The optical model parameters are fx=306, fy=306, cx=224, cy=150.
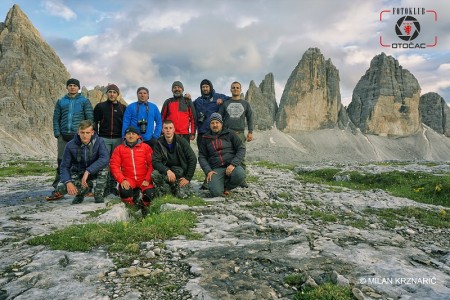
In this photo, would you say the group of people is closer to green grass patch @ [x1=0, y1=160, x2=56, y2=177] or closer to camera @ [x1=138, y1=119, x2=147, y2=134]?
camera @ [x1=138, y1=119, x2=147, y2=134]

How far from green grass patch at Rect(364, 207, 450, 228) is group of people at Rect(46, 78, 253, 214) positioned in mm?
5636

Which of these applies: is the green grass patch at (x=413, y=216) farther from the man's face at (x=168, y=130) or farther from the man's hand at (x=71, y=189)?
the man's hand at (x=71, y=189)

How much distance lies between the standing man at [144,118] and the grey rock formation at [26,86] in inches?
4253

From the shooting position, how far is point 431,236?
901 centimetres

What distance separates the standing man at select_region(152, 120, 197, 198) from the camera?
40.7ft

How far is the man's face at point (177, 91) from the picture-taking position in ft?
49.2

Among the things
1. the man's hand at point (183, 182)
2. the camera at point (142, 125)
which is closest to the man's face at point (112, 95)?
the camera at point (142, 125)

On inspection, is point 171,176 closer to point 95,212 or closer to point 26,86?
point 95,212

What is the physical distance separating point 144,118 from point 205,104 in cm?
328

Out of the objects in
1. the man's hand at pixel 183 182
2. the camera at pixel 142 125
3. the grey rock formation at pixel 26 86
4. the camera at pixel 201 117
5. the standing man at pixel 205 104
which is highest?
the grey rock formation at pixel 26 86

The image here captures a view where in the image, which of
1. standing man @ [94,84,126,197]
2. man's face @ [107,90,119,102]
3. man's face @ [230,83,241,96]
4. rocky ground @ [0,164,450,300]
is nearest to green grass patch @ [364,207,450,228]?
rocky ground @ [0,164,450,300]

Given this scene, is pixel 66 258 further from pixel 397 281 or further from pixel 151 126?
pixel 151 126

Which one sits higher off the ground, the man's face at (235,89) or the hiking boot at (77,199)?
the man's face at (235,89)

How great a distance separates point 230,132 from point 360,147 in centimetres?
20188
